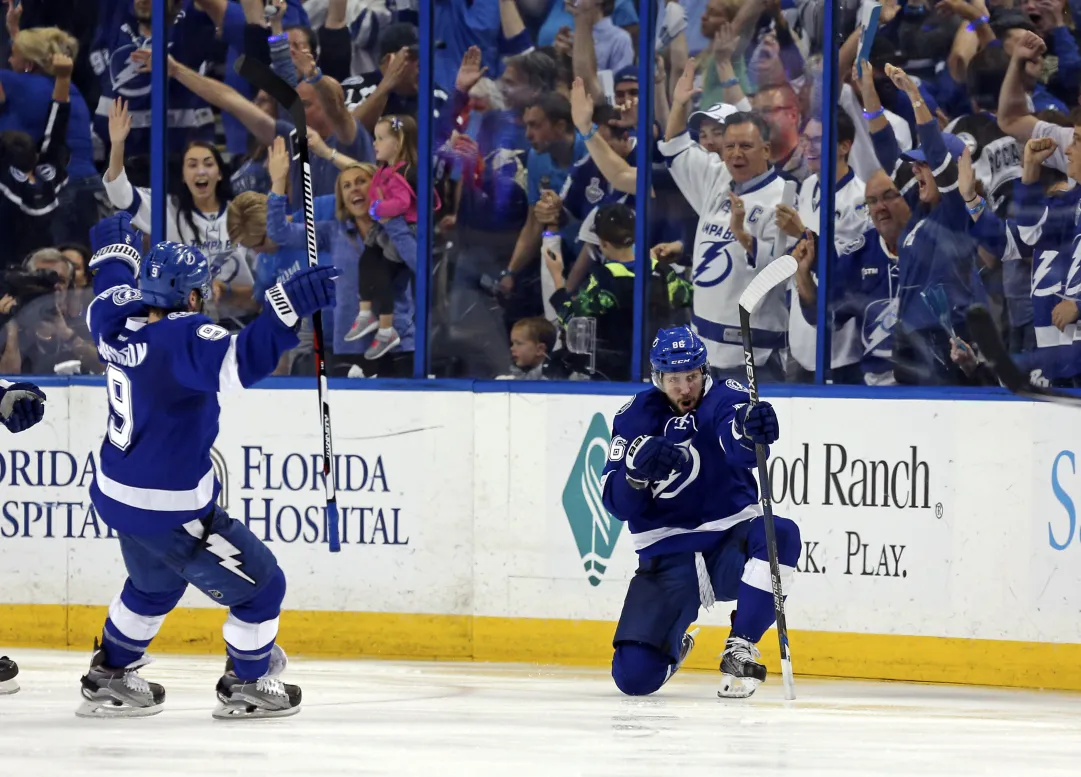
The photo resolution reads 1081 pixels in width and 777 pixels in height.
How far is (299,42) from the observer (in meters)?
6.40

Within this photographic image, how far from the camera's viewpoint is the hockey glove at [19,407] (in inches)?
167

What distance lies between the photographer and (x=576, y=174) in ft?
20.4

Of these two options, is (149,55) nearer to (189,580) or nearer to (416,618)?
(416,618)

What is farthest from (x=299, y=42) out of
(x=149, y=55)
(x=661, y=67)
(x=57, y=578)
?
(x=57, y=578)

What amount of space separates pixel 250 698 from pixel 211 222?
2870mm

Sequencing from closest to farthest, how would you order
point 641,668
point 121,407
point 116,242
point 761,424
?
point 121,407 → point 761,424 → point 116,242 → point 641,668

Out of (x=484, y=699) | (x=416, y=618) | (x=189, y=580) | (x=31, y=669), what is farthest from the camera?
(x=416, y=618)

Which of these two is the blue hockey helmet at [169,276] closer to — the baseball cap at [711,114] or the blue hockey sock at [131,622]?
the blue hockey sock at [131,622]

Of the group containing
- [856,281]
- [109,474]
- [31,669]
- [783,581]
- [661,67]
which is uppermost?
[661,67]

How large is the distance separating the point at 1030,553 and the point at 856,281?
1271mm

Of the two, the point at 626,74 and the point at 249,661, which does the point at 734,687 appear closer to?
the point at 249,661

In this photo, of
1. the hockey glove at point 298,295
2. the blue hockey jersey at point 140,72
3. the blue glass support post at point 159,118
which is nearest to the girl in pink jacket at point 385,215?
the blue hockey jersey at point 140,72

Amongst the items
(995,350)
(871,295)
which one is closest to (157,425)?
(995,350)

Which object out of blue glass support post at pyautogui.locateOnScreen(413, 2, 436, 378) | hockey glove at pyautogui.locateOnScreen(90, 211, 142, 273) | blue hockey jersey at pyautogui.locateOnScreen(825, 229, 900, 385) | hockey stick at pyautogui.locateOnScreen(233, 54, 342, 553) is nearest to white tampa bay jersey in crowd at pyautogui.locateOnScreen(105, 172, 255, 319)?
blue glass support post at pyautogui.locateOnScreen(413, 2, 436, 378)
